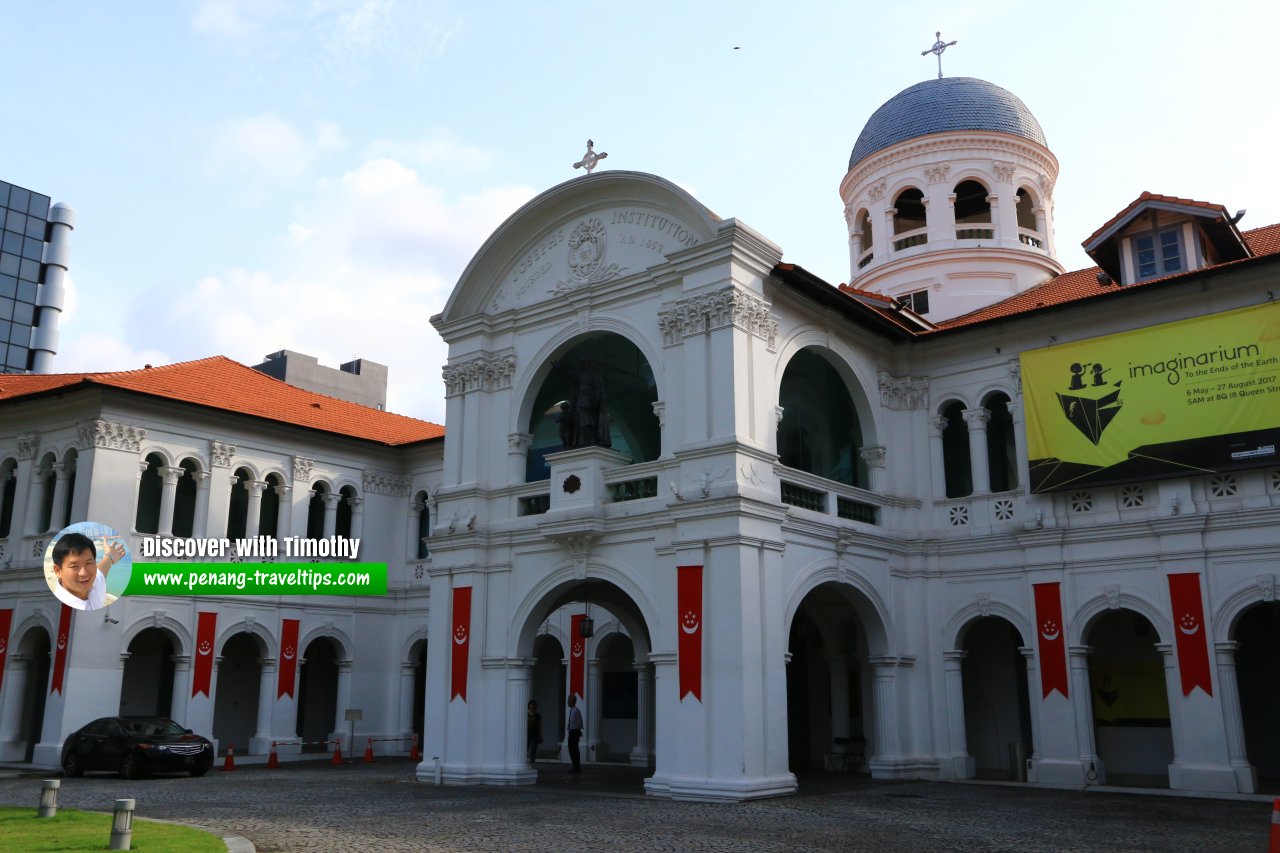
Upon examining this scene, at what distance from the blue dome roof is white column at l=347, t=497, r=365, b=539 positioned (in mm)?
17444

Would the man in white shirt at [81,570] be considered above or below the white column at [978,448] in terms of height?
below

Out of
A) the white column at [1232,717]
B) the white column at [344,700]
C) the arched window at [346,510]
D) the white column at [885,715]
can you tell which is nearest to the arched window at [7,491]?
the arched window at [346,510]

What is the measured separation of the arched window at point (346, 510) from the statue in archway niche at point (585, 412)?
516 inches

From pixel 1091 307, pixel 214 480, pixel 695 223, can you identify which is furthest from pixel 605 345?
pixel 214 480

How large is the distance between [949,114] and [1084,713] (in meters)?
17.0

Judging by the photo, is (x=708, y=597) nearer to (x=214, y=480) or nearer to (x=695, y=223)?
(x=695, y=223)

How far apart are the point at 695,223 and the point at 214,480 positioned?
1594 centimetres

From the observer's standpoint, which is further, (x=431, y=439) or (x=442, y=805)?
(x=431, y=439)

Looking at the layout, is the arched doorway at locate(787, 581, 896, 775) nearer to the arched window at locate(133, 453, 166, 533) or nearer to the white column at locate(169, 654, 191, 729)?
the white column at locate(169, 654, 191, 729)

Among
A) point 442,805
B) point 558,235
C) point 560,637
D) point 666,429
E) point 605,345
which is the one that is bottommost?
point 442,805

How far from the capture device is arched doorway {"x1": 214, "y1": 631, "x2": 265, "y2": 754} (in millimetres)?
31531

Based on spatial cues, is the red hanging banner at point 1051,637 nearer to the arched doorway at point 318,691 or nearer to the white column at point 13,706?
the arched doorway at point 318,691

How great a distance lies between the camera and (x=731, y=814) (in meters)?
15.9

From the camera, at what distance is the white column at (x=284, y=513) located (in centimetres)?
3094
